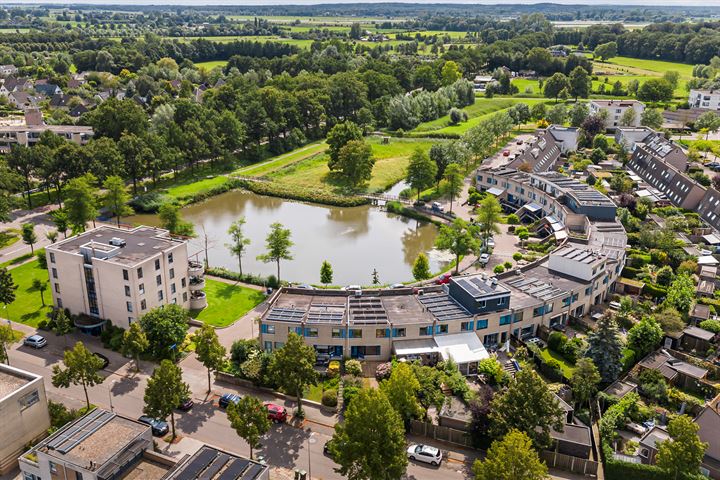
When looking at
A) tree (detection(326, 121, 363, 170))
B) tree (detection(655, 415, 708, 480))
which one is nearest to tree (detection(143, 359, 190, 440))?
tree (detection(655, 415, 708, 480))

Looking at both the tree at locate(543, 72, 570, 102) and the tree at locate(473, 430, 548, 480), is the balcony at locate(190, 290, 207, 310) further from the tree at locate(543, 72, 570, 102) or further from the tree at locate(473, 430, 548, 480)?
the tree at locate(543, 72, 570, 102)

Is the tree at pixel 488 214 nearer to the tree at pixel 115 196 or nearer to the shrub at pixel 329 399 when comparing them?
the shrub at pixel 329 399

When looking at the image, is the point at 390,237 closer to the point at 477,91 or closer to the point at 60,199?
the point at 60,199

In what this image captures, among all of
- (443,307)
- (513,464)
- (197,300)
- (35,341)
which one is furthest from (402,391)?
(35,341)

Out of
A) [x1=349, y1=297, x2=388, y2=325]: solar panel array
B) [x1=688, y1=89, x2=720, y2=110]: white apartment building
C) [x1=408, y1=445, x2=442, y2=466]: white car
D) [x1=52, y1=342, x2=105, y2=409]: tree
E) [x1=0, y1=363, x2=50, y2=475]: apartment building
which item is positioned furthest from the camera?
[x1=688, y1=89, x2=720, y2=110]: white apartment building

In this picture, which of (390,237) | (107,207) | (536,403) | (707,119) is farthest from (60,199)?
(707,119)
